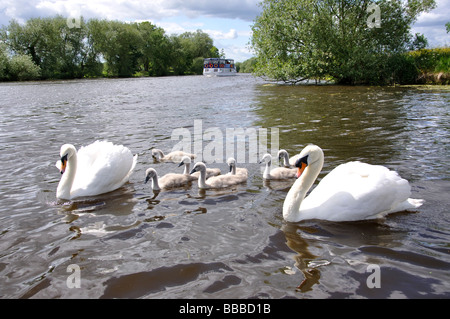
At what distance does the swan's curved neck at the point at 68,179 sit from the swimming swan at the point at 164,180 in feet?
4.50

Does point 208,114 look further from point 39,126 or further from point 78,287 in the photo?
point 78,287

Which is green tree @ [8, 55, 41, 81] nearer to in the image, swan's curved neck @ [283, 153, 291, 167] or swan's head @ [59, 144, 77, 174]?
swan's head @ [59, 144, 77, 174]

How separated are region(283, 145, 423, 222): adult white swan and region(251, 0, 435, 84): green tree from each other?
25977 millimetres

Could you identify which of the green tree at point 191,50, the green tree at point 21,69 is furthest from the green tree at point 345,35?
the green tree at point 191,50

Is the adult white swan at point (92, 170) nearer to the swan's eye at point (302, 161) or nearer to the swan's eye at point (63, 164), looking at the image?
the swan's eye at point (63, 164)

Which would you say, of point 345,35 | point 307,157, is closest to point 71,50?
point 345,35

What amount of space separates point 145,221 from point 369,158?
5547mm

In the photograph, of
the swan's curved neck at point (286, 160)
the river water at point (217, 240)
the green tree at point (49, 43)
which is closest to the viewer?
the river water at point (217, 240)

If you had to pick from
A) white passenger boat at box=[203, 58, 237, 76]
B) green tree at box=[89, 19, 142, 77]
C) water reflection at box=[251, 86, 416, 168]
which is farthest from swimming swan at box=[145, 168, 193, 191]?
white passenger boat at box=[203, 58, 237, 76]

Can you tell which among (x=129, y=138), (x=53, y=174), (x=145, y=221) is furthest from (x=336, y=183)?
(x=129, y=138)

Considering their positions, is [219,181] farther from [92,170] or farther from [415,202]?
[415,202]

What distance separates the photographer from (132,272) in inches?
164

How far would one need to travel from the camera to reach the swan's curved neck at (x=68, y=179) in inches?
259

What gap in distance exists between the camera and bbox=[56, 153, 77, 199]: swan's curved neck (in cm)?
657
